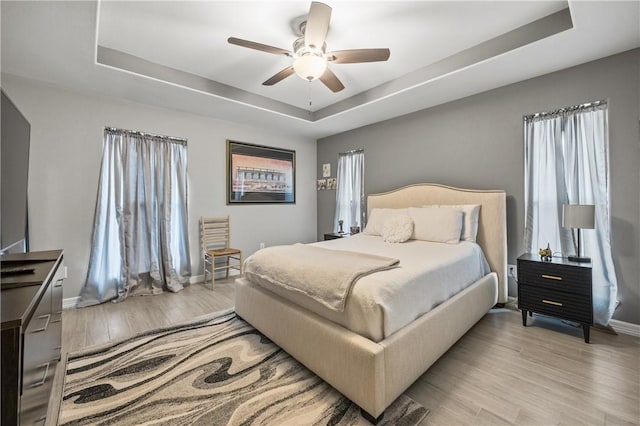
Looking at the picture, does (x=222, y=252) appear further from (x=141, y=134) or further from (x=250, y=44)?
(x=250, y=44)

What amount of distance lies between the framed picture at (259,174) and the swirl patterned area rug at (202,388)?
2.54m

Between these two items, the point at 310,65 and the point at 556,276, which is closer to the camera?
the point at 310,65

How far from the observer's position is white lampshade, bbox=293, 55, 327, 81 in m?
2.12

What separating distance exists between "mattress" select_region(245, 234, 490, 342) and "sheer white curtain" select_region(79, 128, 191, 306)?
1.89 m

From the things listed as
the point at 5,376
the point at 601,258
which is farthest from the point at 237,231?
the point at 601,258

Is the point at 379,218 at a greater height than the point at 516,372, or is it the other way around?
the point at 379,218

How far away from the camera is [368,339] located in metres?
1.47

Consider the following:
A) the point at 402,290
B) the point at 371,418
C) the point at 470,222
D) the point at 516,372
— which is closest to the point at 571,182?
the point at 470,222

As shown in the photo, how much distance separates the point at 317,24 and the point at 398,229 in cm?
222

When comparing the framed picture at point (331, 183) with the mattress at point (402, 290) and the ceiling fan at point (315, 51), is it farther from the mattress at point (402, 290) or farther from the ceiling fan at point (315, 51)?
the ceiling fan at point (315, 51)

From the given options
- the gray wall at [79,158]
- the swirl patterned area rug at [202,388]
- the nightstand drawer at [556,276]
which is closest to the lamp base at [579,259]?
the nightstand drawer at [556,276]

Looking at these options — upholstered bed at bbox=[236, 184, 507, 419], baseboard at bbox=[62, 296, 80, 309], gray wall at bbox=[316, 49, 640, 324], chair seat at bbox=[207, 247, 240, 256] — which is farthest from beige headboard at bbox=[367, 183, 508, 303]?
baseboard at bbox=[62, 296, 80, 309]

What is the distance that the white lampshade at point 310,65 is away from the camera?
6.95ft

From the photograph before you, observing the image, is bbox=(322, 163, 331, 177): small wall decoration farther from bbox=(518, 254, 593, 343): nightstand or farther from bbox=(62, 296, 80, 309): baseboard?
bbox=(62, 296, 80, 309): baseboard
